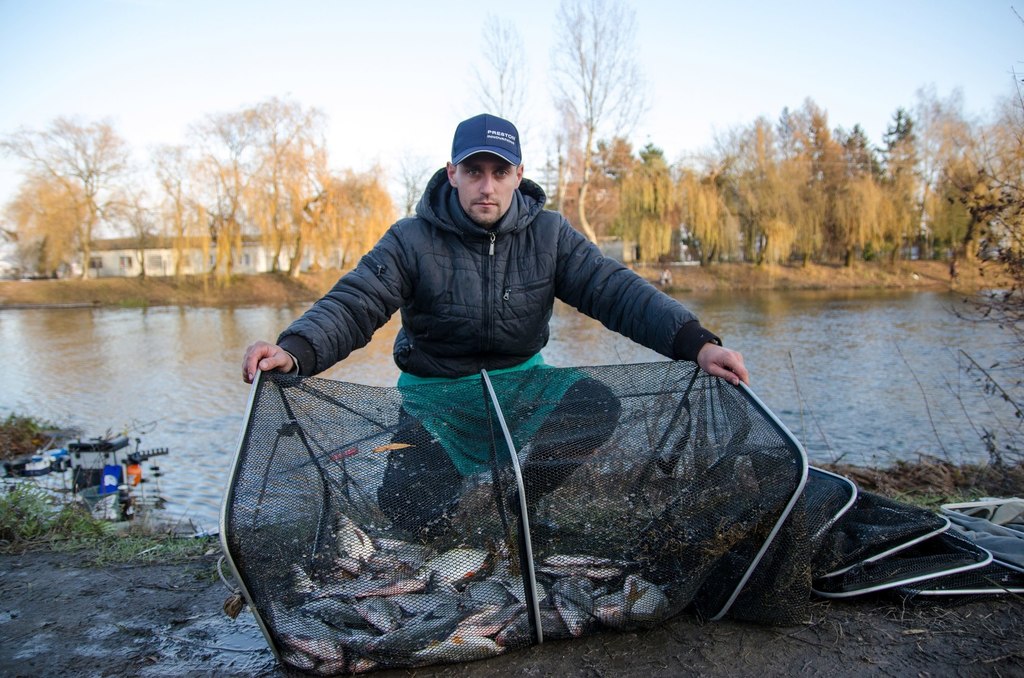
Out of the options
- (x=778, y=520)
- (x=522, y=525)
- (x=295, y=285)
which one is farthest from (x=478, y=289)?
(x=295, y=285)

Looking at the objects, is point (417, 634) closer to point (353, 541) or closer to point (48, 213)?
point (353, 541)

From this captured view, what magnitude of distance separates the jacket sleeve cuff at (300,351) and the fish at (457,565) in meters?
0.99

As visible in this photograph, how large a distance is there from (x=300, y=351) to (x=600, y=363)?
13.8 metres

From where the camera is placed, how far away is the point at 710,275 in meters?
43.3

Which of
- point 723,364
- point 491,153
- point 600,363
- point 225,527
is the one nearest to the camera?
point 225,527

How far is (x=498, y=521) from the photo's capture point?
2672 millimetres

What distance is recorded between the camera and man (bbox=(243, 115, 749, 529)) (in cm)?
328

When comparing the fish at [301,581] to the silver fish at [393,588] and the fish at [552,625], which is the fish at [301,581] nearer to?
the silver fish at [393,588]

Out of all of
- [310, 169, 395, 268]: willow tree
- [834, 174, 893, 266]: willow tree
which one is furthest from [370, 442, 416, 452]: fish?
[834, 174, 893, 266]: willow tree

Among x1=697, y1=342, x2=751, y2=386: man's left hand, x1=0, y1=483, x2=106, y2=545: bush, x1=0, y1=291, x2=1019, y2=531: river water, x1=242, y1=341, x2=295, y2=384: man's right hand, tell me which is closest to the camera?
x1=242, y1=341, x2=295, y2=384: man's right hand

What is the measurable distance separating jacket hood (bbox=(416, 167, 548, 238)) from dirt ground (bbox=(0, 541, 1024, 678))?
6.24 ft

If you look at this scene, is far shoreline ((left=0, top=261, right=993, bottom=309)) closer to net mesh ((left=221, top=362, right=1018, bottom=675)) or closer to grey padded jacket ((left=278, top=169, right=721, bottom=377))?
grey padded jacket ((left=278, top=169, right=721, bottom=377))

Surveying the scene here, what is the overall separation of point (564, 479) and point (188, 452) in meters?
8.23

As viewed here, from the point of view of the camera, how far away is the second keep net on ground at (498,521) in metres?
2.58
